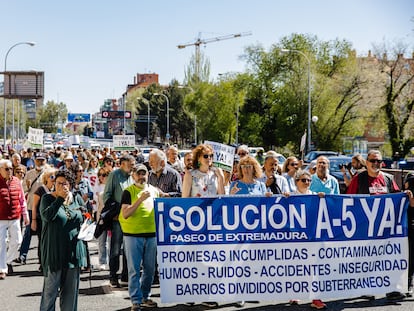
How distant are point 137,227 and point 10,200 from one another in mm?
3225

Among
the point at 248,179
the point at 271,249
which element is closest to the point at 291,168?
the point at 248,179

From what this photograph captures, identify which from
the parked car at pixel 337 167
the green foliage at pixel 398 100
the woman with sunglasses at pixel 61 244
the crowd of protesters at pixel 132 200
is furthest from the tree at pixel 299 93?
the woman with sunglasses at pixel 61 244

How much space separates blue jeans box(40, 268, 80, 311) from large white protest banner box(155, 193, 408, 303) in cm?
116

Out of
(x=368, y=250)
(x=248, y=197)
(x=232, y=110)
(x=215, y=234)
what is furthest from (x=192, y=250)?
(x=232, y=110)

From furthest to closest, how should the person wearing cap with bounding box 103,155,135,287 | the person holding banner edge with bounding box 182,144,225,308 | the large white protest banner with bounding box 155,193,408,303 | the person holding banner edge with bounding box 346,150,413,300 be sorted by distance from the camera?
the person wearing cap with bounding box 103,155,135,287 → the person holding banner edge with bounding box 346,150,413,300 → the person holding banner edge with bounding box 182,144,225,308 → the large white protest banner with bounding box 155,193,408,303

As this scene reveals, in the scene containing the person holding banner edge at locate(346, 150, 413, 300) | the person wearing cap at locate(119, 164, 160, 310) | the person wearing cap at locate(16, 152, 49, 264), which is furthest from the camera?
the person wearing cap at locate(16, 152, 49, 264)

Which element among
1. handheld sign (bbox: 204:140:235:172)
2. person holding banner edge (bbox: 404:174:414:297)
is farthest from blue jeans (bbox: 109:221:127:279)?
person holding banner edge (bbox: 404:174:414:297)

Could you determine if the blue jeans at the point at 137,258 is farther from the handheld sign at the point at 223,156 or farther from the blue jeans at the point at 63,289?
the handheld sign at the point at 223,156

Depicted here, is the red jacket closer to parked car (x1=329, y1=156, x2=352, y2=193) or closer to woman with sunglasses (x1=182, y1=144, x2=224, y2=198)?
woman with sunglasses (x1=182, y1=144, x2=224, y2=198)

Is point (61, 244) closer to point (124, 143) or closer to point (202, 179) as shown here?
point (202, 179)

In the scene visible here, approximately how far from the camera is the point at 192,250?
7.06 metres

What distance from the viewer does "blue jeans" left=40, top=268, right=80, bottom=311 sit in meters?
6.09

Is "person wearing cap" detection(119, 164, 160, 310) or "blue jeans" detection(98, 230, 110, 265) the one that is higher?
"person wearing cap" detection(119, 164, 160, 310)

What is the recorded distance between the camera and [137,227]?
285 inches
